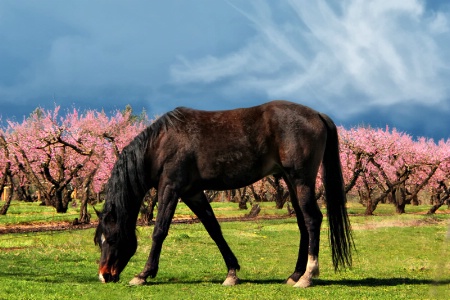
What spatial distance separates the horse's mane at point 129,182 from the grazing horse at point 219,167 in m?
0.02

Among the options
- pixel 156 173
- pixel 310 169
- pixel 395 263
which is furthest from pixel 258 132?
pixel 395 263

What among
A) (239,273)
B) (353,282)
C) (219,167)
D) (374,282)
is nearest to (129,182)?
(219,167)

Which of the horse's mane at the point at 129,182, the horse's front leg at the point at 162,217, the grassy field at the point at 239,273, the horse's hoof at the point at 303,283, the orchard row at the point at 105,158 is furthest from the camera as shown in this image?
the orchard row at the point at 105,158

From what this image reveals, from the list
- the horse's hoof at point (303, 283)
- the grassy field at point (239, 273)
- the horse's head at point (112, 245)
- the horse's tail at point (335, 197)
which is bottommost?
the grassy field at point (239, 273)

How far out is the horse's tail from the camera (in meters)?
8.54

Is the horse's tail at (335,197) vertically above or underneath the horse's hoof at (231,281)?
above

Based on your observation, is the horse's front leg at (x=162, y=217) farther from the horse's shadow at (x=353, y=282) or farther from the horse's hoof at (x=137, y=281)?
the horse's shadow at (x=353, y=282)

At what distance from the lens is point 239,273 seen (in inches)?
412

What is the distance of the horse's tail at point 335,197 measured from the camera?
8.54 m

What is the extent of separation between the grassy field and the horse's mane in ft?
3.62

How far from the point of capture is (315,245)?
7.93m

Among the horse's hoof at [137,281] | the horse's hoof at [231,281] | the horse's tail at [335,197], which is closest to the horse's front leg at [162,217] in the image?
the horse's hoof at [137,281]

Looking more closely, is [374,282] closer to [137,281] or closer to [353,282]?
[353,282]

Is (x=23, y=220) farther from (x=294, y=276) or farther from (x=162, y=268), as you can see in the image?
(x=294, y=276)
